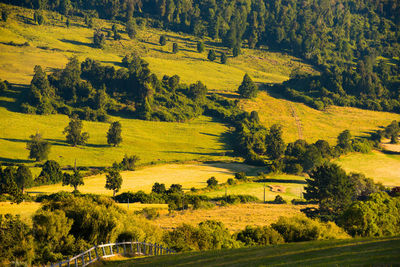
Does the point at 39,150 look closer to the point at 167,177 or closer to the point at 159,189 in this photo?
the point at 167,177

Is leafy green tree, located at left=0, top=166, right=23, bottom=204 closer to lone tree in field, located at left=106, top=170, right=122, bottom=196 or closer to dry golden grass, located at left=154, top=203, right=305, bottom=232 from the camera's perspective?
lone tree in field, located at left=106, top=170, right=122, bottom=196

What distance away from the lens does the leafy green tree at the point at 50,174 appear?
107 metres

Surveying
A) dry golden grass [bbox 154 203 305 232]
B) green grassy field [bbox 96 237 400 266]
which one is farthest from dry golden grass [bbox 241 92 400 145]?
green grassy field [bbox 96 237 400 266]

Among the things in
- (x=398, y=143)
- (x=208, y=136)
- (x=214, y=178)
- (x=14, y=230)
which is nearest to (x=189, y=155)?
(x=208, y=136)

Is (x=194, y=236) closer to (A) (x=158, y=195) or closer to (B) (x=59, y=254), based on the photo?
(B) (x=59, y=254)

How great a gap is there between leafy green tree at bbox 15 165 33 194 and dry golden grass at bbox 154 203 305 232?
3653 centimetres

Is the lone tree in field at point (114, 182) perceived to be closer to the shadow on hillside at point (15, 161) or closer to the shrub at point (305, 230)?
the shadow on hillside at point (15, 161)

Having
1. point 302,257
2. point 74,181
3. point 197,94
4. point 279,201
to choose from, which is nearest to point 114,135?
point 74,181

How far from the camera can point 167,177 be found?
12169 cm

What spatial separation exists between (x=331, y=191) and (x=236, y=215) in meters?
22.8

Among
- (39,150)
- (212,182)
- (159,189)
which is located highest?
(212,182)

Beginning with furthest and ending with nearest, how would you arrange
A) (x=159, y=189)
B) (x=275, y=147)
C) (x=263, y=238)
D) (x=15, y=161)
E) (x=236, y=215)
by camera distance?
(x=275, y=147)
(x=15, y=161)
(x=159, y=189)
(x=236, y=215)
(x=263, y=238)

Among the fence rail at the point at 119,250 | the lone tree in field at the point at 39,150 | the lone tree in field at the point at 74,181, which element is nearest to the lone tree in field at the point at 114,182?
the lone tree in field at the point at 74,181

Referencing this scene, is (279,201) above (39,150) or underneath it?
above
